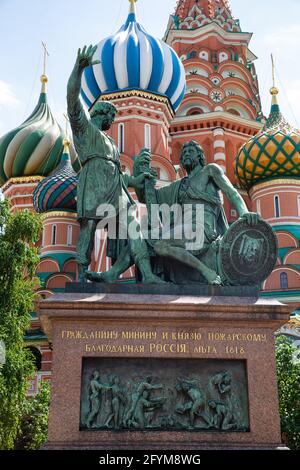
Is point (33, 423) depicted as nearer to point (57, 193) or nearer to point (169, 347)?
point (169, 347)

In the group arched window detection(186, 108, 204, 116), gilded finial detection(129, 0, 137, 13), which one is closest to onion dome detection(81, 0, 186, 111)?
gilded finial detection(129, 0, 137, 13)

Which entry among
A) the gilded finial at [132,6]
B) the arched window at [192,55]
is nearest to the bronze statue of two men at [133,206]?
the gilded finial at [132,6]

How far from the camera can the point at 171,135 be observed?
1353 inches

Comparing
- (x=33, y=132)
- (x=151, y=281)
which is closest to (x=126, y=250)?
(x=151, y=281)

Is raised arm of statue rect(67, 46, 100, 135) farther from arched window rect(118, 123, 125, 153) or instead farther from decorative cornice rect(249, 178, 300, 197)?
arched window rect(118, 123, 125, 153)

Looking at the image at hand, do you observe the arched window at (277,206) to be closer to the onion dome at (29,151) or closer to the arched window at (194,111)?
the arched window at (194,111)

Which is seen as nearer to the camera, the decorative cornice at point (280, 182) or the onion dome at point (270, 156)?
the onion dome at point (270, 156)

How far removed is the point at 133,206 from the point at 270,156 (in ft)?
67.4

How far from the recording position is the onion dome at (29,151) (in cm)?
3472

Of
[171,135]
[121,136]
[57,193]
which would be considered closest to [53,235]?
[57,193]

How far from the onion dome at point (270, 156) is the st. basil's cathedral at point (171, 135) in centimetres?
4

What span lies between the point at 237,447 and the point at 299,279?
19.4 metres
